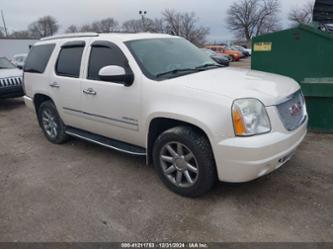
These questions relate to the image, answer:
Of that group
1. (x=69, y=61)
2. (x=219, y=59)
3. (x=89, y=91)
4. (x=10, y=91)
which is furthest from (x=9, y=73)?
(x=219, y=59)

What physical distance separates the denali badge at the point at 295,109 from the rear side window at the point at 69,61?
114 inches

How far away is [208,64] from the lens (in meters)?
4.29

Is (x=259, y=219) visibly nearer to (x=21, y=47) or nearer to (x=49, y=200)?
(x=49, y=200)

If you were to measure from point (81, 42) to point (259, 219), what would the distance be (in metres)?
3.37

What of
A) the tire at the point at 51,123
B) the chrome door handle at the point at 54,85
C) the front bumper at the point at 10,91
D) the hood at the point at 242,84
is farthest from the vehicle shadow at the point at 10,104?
the hood at the point at 242,84

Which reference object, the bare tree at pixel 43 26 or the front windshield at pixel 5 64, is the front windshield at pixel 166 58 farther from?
the bare tree at pixel 43 26

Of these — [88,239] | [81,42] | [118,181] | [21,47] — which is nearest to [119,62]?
[81,42]

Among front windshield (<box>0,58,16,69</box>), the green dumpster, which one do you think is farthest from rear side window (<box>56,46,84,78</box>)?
front windshield (<box>0,58,16,69</box>)

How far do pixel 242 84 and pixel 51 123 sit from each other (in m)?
3.60

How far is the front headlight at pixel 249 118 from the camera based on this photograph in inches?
114

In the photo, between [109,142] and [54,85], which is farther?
[54,85]

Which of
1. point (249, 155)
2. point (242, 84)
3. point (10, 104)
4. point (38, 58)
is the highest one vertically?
point (38, 58)

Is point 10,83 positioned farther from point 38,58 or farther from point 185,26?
point 185,26

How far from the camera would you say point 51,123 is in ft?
18.0
